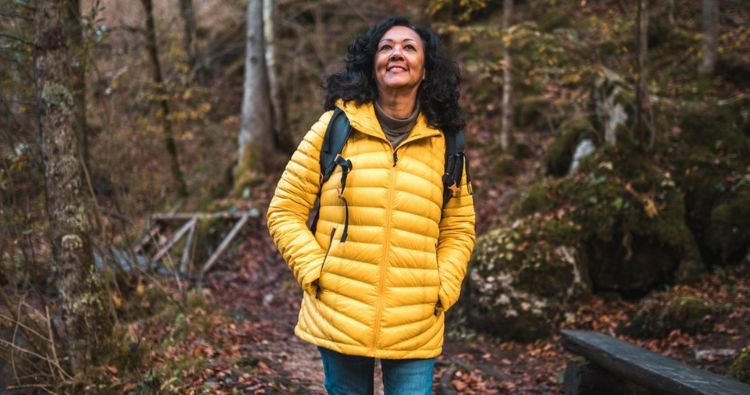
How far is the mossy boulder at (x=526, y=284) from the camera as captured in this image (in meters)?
6.77

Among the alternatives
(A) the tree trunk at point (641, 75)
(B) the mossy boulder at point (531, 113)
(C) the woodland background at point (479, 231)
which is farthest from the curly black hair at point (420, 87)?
(B) the mossy boulder at point (531, 113)

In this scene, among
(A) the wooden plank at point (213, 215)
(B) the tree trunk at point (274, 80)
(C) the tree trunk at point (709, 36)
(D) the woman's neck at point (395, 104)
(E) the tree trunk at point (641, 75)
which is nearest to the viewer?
(D) the woman's neck at point (395, 104)

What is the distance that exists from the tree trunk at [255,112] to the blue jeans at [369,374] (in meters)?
11.4

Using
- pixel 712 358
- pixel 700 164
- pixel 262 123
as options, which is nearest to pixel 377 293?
pixel 712 358

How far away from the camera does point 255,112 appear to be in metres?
14.0

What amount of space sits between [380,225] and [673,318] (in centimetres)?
457

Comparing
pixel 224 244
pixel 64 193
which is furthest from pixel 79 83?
pixel 224 244

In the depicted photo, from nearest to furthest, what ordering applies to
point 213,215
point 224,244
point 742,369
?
point 742,369 < point 224,244 < point 213,215

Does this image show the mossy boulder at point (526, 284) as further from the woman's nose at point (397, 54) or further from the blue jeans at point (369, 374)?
the woman's nose at point (397, 54)

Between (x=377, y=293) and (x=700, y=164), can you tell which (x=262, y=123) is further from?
(x=377, y=293)

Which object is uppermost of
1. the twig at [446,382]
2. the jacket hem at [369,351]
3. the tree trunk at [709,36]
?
the tree trunk at [709,36]

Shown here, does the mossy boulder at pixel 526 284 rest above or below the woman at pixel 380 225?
below

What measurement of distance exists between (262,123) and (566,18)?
24.4 feet

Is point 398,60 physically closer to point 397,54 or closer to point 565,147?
point 397,54
